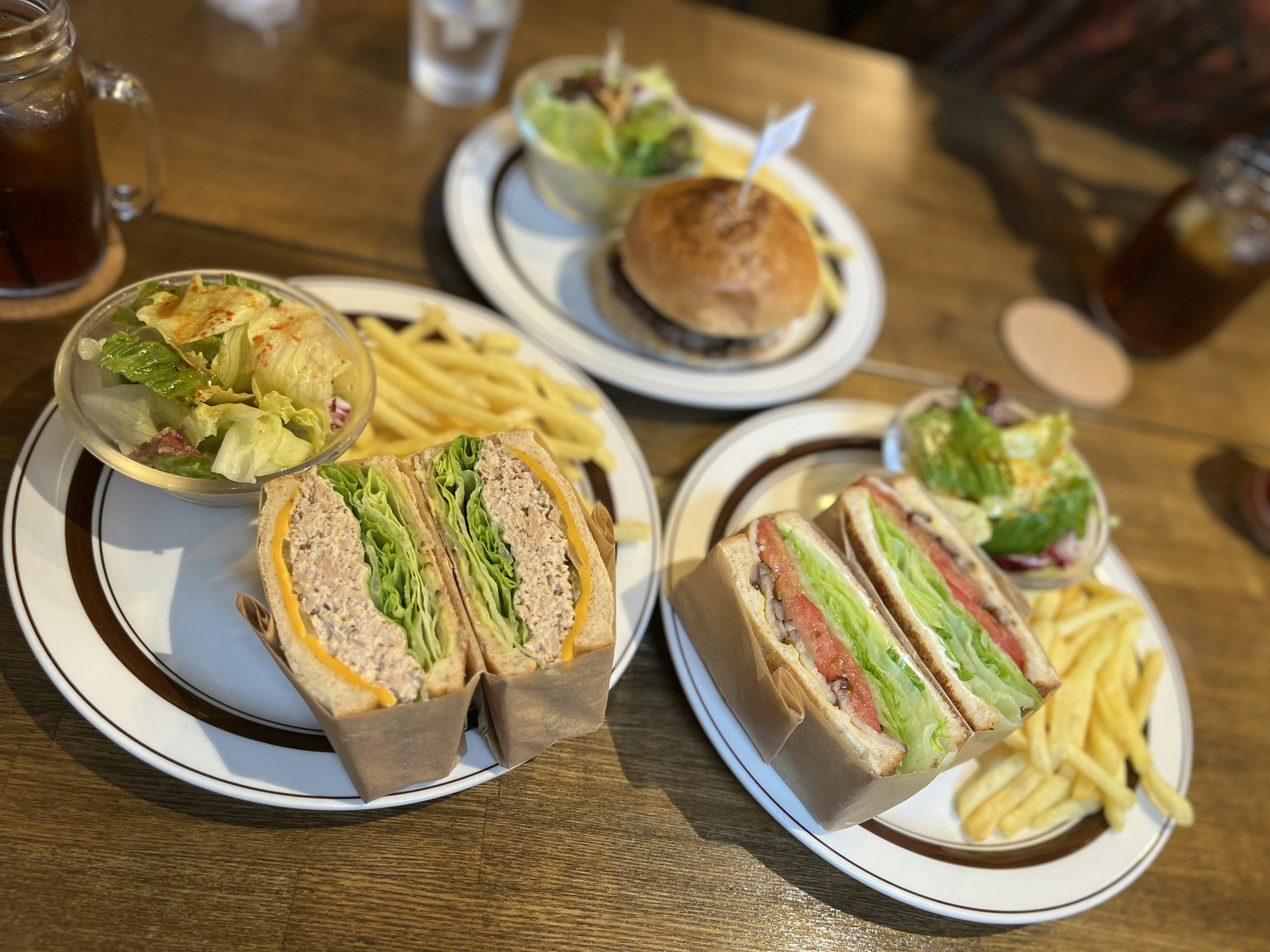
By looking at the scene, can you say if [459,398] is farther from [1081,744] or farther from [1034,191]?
[1034,191]

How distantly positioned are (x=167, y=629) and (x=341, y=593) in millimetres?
375

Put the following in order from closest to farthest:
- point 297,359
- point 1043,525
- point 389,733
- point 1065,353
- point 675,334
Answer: point 389,733, point 297,359, point 1043,525, point 675,334, point 1065,353

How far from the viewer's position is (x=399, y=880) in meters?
1.41

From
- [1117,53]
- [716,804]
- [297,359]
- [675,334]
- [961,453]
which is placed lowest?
[716,804]

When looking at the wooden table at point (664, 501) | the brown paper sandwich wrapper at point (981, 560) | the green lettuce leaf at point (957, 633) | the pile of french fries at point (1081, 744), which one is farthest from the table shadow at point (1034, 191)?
the green lettuce leaf at point (957, 633)

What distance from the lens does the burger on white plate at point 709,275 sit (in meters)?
2.17

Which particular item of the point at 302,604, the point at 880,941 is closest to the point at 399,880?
the point at 302,604

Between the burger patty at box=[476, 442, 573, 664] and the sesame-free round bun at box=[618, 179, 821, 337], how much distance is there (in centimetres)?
81

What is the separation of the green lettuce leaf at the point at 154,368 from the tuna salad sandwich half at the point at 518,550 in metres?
0.39

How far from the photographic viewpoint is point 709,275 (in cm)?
215

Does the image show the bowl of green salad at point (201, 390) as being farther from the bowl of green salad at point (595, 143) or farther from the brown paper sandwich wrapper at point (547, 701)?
the bowl of green salad at point (595, 143)

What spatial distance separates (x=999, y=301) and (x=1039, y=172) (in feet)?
2.90

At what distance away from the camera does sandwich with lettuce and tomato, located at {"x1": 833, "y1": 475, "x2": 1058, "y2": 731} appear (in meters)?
1.63

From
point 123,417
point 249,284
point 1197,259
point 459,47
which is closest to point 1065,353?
point 1197,259
